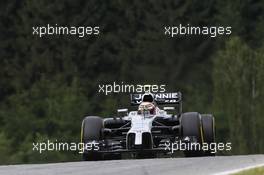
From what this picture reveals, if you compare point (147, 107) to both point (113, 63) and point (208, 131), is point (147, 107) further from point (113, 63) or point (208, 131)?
point (113, 63)

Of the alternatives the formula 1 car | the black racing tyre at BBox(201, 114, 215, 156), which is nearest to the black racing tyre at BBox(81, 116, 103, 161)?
the formula 1 car

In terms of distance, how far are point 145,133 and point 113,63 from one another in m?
45.6

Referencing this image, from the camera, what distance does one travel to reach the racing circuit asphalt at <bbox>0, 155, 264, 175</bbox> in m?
13.1

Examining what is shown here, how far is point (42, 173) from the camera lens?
13.1 meters

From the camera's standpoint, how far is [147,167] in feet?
45.8

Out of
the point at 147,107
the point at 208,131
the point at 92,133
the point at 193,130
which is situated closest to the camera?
the point at 193,130

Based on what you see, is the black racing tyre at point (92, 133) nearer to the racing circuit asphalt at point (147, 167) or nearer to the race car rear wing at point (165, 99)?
the race car rear wing at point (165, 99)

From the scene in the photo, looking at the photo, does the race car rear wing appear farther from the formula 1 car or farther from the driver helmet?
the driver helmet

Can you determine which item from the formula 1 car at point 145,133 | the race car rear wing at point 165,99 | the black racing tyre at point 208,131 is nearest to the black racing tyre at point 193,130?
the formula 1 car at point 145,133

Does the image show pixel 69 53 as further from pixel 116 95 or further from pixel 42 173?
pixel 42 173

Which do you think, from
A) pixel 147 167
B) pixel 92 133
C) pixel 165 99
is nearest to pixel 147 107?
pixel 165 99

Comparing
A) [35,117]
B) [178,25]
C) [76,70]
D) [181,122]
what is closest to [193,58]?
[178,25]

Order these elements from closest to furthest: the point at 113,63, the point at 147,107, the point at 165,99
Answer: the point at 147,107
the point at 165,99
the point at 113,63

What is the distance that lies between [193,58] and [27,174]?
4883 cm
